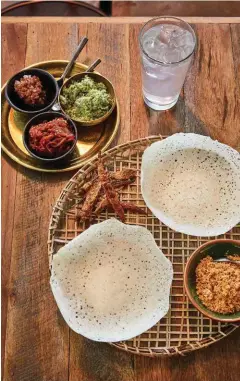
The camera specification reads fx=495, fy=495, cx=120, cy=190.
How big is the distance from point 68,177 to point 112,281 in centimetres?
36

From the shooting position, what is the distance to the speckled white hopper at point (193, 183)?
55.9 inches

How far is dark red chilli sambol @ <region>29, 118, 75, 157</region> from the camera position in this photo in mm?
1479

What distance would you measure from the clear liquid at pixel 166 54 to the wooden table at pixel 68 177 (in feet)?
0.38

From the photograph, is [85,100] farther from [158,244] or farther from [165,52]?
[158,244]

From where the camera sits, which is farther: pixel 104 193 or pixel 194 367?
pixel 104 193

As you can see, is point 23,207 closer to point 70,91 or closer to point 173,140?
point 70,91

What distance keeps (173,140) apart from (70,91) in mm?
363

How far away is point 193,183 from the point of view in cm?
148

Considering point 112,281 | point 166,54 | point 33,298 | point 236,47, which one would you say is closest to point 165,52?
point 166,54

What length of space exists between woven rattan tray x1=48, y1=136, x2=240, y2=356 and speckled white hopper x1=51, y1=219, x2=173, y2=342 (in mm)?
55

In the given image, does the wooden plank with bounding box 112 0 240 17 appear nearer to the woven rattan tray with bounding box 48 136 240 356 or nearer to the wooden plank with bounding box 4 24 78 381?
the woven rattan tray with bounding box 48 136 240 356

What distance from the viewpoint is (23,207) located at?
1.51 metres

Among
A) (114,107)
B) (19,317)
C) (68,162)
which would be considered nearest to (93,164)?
(68,162)

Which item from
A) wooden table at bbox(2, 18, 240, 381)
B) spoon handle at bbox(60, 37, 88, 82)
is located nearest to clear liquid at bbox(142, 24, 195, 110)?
wooden table at bbox(2, 18, 240, 381)
